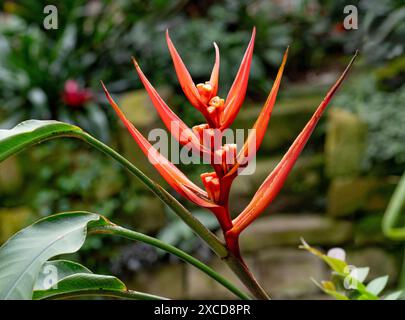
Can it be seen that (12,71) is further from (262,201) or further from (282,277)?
(262,201)

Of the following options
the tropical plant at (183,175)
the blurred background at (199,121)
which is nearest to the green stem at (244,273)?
the tropical plant at (183,175)

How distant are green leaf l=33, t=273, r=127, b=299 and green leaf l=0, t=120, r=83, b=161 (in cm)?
10

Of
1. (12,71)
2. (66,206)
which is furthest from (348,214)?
(12,71)

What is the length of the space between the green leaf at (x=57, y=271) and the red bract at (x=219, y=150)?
0.12 metres

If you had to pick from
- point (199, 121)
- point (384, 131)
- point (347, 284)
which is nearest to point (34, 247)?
point (347, 284)

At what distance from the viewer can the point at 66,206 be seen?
2268 mm

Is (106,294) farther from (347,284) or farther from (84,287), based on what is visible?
(347,284)

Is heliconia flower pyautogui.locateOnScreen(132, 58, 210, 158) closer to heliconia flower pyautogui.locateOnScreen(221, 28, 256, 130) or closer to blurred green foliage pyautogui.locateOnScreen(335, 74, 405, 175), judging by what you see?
heliconia flower pyautogui.locateOnScreen(221, 28, 256, 130)

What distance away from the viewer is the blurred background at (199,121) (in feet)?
7.27

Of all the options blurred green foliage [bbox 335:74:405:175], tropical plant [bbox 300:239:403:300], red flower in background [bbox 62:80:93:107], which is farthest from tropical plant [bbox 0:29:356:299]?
red flower in background [bbox 62:80:93:107]

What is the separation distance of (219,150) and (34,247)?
0.45ft

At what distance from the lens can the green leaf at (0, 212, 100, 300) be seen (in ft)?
1.24

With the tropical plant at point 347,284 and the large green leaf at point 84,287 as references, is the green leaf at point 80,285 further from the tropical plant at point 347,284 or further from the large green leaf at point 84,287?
the tropical plant at point 347,284

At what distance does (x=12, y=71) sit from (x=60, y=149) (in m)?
0.37
